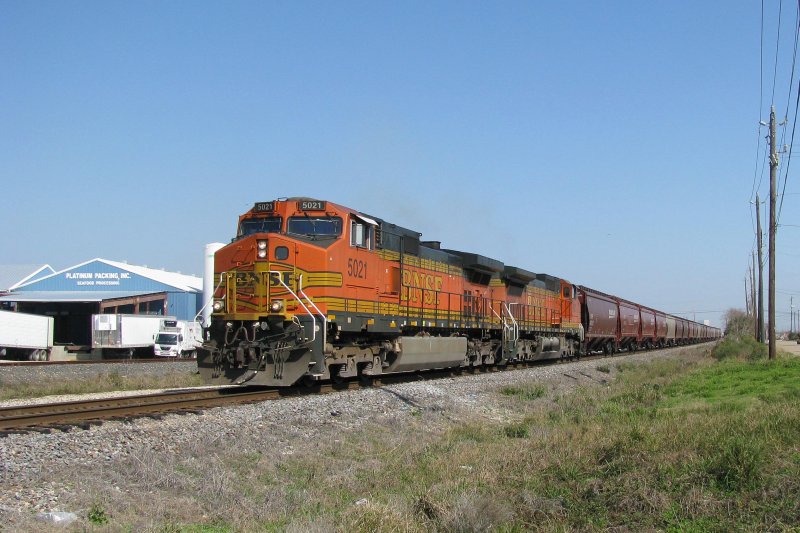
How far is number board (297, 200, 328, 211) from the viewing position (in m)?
15.5

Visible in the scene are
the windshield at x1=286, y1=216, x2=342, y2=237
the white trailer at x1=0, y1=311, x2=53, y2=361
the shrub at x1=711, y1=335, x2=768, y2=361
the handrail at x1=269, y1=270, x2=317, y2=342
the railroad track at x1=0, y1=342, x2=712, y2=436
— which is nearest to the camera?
the railroad track at x1=0, y1=342, x2=712, y2=436

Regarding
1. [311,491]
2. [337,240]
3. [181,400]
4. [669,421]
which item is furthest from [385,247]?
[311,491]

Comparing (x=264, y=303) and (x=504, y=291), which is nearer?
(x=264, y=303)

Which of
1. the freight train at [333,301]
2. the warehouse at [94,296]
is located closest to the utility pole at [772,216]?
the freight train at [333,301]

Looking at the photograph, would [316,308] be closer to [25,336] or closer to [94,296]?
[25,336]

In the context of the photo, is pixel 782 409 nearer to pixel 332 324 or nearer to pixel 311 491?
pixel 311 491

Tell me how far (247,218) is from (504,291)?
495 inches

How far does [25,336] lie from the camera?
124ft

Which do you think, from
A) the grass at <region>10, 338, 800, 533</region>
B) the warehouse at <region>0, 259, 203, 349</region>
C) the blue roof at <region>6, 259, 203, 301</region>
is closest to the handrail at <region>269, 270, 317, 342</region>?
the grass at <region>10, 338, 800, 533</region>

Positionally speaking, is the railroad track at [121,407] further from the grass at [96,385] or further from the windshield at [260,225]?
the windshield at [260,225]

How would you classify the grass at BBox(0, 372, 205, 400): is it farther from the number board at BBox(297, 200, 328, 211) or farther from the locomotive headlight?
the number board at BBox(297, 200, 328, 211)

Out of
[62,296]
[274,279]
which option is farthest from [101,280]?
[274,279]

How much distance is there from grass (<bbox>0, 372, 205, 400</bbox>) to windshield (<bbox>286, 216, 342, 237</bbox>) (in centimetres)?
446

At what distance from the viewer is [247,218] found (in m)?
15.8
